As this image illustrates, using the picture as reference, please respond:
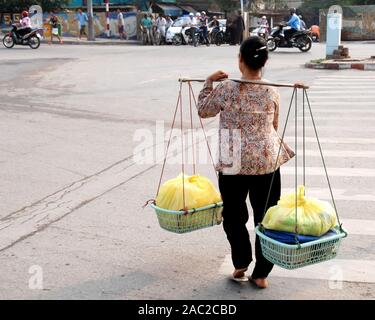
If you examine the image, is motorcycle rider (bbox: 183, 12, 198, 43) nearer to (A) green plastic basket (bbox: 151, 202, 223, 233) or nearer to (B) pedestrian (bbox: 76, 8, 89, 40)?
(B) pedestrian (bbox: 76, 8, 89, 40)

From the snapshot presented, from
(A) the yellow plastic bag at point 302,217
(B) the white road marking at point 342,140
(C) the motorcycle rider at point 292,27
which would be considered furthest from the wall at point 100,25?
(A) the yellow plastic bag at point 302,217

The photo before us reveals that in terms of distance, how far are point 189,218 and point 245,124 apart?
0.75 m

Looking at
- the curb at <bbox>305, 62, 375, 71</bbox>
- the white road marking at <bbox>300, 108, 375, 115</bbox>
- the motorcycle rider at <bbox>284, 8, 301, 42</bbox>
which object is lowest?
the white road marking at <bbox>300, 108, 375, 115</bbox>

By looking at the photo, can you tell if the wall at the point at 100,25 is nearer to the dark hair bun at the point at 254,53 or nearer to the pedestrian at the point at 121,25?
the pedestrian at the point at 121,25

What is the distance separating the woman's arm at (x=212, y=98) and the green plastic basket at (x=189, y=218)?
2.13 ft

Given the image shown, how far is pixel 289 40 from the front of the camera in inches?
923

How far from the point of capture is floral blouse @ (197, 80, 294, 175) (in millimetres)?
3760

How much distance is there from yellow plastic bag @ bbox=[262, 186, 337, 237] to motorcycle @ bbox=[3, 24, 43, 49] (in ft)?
78.8

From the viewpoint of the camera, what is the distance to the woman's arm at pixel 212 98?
3801 millimetres

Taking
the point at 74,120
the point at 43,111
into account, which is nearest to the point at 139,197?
the point at 74,120

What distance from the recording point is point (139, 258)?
4504 millimetres

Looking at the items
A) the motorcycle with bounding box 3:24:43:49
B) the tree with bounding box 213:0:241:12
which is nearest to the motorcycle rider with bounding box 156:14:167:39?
the motorcycle with bounding box 3:24:43:49
